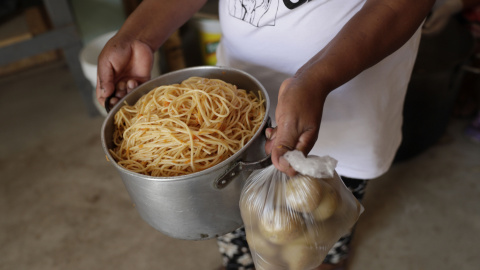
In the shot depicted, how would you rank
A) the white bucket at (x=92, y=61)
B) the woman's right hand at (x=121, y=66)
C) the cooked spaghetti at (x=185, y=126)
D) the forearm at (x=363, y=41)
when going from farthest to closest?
the white bucket at (x=92, y=61)
the woman's right hand at (x=121, y=66)
the cooked spaghetti at (x=185, y=126)
the forearm at (x=363, y=41)

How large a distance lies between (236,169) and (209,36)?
1.75 m

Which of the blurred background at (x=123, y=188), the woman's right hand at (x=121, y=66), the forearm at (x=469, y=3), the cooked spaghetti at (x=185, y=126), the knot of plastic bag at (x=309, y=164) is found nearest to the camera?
the knot of plastic bag at (x=309, y=164)

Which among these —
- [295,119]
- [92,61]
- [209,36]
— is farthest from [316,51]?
[92,61]

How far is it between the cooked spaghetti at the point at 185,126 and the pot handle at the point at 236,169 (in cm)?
8

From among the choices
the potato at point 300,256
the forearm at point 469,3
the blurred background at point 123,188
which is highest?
the potato at point 300,256

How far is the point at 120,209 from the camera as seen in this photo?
1.96 metres

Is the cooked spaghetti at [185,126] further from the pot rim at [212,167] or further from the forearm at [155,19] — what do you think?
the forearm at [155,19]

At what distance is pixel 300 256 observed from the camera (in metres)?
0.71

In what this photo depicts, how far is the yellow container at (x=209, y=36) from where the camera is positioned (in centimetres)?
231

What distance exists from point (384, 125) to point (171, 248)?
1119 mm

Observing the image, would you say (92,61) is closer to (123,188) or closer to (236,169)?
(123,188)

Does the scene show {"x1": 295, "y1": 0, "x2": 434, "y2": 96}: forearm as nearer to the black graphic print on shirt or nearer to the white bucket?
the black graphic print on shirt

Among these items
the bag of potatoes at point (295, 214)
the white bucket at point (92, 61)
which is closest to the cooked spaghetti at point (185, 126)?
the bag of potatoes at point (295, 214)

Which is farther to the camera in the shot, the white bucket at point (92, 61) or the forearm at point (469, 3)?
the white bucket at point (92, 61)
